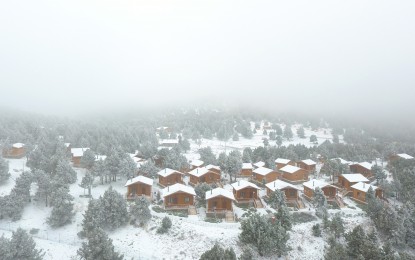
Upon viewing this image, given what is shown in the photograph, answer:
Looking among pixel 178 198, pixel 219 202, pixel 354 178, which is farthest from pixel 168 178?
pixel 354 178

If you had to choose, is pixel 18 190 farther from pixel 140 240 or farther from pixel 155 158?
pixel 155 158

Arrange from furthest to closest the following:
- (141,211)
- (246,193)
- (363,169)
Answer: (363,169) → (246,193) → (141,211)

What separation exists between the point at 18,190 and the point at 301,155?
7999cm

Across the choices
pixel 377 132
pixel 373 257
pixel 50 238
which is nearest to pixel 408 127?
pixel 377 132

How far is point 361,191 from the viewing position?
55.3m

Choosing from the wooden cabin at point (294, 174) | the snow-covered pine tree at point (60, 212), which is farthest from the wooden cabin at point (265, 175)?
the snow-covered pine tree at point (60, 212)

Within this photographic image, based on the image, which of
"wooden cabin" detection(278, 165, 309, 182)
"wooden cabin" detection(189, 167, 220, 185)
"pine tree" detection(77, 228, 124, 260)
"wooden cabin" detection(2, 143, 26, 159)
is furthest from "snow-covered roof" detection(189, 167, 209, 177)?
"wooden cabin" detection(2, 143, 26, 159)

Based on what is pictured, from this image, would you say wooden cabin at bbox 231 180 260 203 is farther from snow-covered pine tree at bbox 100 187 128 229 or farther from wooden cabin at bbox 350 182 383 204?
wooden cabin at bbox 350 182 383 204

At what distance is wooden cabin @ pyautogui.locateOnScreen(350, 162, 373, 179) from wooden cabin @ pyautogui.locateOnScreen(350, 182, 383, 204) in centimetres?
1801

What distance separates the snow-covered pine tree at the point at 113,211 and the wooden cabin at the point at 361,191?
150 ft

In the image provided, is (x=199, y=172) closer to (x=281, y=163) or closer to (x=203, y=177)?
(x=203, y=177)

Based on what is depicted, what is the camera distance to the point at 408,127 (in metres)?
178

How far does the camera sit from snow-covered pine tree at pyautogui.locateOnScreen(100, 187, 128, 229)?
4050 centimetres

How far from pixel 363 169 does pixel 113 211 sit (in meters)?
66.7
